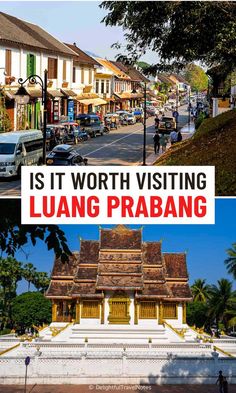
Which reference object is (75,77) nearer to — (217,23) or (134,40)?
(134,40)

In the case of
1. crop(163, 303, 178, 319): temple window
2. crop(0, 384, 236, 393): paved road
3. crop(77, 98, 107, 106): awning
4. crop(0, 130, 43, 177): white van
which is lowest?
crop(0, 384, 236, 393): paved road

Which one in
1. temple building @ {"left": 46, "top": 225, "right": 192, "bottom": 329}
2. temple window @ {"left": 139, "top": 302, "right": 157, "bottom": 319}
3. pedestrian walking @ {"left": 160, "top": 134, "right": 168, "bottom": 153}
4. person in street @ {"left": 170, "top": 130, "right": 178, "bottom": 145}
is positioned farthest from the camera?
temple window @ {"left": 139, "top": 302, "right": 157, "bottom": 319}

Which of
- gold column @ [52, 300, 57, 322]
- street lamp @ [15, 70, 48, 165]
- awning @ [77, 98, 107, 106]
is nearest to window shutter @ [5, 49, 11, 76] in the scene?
street lamp @ [15, 70, 48, 165]

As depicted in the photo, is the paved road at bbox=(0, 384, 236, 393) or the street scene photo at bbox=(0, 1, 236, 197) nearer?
the street scene photo at bbox=(0, 1, 236, 197)

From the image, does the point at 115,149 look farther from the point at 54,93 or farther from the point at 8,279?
the point at 8,279

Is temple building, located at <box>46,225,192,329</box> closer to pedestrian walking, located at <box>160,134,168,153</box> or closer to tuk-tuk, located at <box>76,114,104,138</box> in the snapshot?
tuk-tuk, located at <box>76,114,104,138</box>

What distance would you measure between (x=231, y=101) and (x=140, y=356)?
5.39 metres

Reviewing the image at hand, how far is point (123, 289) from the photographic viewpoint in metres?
8.88

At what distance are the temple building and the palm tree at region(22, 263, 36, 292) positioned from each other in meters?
1.67

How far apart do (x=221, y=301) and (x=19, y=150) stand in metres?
4.14

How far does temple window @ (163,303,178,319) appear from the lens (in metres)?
8.97

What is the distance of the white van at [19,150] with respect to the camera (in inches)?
237

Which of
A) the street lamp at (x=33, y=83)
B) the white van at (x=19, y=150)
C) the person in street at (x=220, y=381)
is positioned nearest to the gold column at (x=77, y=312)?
the person in street at (x=220, y=381)

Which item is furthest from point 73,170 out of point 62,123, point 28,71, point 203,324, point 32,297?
point 203,324
